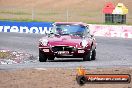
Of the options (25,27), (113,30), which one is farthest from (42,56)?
(25,27)

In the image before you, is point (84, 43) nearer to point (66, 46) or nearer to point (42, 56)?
point (66, 46)

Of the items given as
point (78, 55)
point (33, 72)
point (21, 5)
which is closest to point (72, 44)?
point (78, 55)

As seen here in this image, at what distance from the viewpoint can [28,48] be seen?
84.0 feet

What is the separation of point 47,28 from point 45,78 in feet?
81.6

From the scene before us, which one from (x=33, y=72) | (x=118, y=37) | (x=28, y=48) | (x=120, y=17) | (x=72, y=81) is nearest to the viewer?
(x=72, y=81)

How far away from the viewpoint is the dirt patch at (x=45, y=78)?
37.7 feet

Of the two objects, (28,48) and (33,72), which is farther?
(28,48)

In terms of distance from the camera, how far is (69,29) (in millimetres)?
19234

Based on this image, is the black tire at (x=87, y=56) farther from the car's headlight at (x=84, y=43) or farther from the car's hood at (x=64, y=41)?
the car's hood at (x=64, y=41)

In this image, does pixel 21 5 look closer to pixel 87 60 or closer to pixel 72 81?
pixel 87 60

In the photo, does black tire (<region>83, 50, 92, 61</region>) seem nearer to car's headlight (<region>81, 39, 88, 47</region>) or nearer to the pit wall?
car's headlight (<region>81, 39, 88, 47</region>)

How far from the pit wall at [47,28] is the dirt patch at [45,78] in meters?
19.2

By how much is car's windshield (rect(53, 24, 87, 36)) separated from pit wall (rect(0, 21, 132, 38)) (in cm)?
1435

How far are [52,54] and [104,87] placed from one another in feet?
22.5
